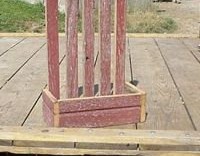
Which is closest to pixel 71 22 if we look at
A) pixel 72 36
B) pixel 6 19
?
pixel 72 36

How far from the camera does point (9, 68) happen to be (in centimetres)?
379

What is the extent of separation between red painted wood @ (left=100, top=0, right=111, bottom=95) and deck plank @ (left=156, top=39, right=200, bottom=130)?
1.64ft

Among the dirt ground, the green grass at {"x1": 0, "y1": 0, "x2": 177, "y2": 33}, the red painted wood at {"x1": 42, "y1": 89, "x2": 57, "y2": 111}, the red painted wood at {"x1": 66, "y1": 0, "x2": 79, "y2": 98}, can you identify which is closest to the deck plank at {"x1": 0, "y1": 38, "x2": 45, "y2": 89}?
the red painted wood at {"x1": 42, "y1": 89, "x2": 57, "y2": 111}

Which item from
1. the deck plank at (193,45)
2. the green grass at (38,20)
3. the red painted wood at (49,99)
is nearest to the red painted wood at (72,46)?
the red painted wood at (49,99)

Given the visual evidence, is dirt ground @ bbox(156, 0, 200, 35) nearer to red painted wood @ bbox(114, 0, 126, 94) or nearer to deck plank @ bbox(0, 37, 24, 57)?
deck plank @ bbox(0, 37, 24, 57)

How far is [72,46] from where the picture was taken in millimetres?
2533

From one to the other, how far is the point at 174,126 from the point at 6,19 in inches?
251

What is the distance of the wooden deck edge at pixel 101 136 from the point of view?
2.30 metres

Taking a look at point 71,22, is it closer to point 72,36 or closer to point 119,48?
point 72,36

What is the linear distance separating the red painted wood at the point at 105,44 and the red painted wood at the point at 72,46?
0.14 metres

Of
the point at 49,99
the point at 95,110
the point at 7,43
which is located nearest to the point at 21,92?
the point at 49,99

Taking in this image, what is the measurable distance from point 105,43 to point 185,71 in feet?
4.26

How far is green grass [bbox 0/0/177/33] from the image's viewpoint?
8.12 metres

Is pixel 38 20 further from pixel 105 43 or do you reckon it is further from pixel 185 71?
pixel 105 43
